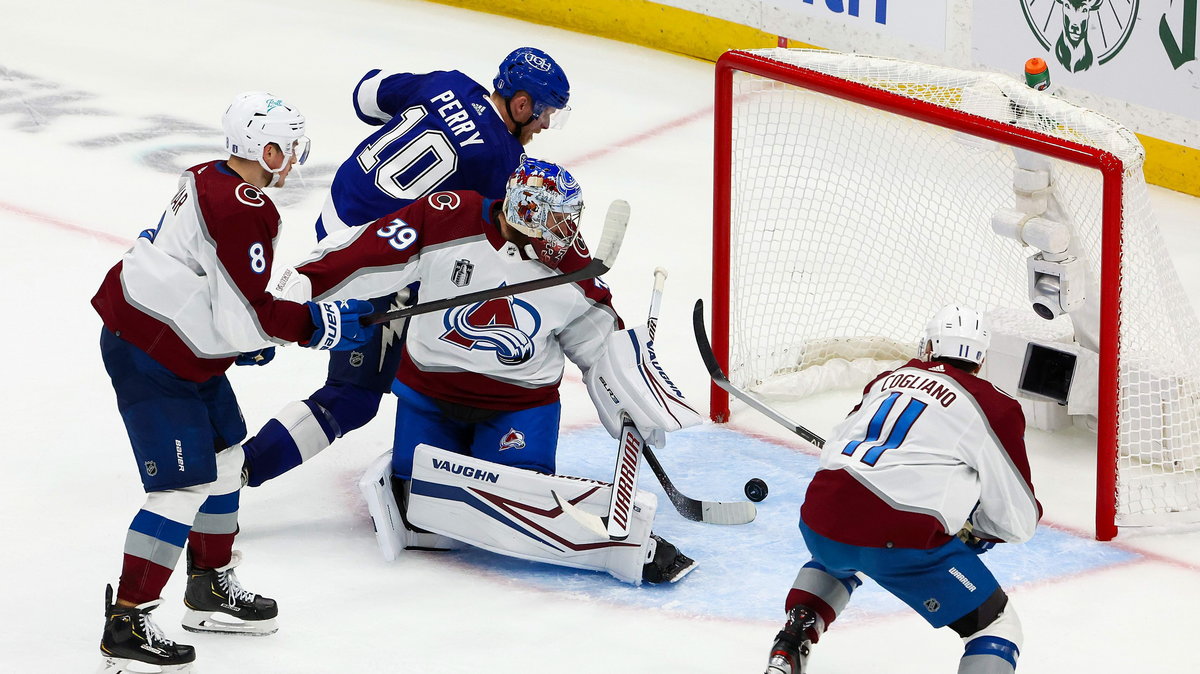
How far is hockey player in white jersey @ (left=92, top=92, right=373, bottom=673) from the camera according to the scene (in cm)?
308

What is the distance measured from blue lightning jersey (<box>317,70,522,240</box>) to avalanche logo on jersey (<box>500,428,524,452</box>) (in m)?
0.60

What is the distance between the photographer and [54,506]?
394cm

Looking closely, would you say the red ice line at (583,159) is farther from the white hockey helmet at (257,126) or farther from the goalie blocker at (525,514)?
the white hockey helmet at (257,126)

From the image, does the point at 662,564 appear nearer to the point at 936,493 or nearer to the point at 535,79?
the point at 936,493

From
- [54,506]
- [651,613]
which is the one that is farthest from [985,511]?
[54,506]

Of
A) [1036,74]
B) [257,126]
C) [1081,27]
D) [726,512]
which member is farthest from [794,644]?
[1081,27]

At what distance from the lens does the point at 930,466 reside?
9.67 ft

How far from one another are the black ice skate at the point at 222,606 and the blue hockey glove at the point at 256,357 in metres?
0.41

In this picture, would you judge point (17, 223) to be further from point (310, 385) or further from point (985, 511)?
point (985, 511)

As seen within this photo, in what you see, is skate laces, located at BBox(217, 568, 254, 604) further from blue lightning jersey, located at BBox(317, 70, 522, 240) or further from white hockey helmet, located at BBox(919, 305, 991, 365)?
white hockey helmet, located at BBox(919, 305, 991, 365)

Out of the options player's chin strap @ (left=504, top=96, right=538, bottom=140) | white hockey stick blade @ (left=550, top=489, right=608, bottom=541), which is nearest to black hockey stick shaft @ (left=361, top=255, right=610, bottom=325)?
white hockey stick blade @ (left=550, top=489, right=608, bottom=541)

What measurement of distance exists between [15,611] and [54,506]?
510 mm

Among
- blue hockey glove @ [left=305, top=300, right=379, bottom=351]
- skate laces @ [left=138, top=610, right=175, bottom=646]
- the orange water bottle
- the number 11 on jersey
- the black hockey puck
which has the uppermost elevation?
the orange water bottle

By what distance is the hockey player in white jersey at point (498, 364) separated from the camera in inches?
142
